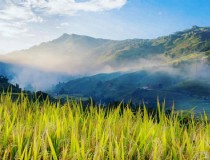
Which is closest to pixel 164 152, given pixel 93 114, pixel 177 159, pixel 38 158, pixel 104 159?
pixel 177 159

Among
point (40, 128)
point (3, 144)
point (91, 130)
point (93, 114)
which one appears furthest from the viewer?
point (93, 114)

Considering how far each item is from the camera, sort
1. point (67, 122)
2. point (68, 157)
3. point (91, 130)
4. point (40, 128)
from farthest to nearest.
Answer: point (67, 122) < point (91, 130) < point (40, 128) < point (68, 157)

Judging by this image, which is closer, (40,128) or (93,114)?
(40,128)

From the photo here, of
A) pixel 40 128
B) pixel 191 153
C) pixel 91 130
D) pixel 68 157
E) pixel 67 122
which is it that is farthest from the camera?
pixel 67 122

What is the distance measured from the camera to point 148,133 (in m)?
4.56

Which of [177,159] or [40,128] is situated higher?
[40,128]

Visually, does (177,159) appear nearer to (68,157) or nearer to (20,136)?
(68,157)

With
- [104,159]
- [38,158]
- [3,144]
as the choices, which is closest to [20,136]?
[3,144]

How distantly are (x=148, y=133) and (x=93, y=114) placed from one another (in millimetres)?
2150

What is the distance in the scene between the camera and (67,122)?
219 inches

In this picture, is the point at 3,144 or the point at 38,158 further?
the point at 3,144

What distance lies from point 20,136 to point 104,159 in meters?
1.19

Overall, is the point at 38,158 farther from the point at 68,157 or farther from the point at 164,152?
the point at 164,152

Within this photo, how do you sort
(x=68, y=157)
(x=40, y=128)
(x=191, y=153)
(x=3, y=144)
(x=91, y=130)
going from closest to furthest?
(x=68, y=157)
(x=191, y=153)
(x=3, y=144)
(x=40, y=128)
(x=91, y=130)
